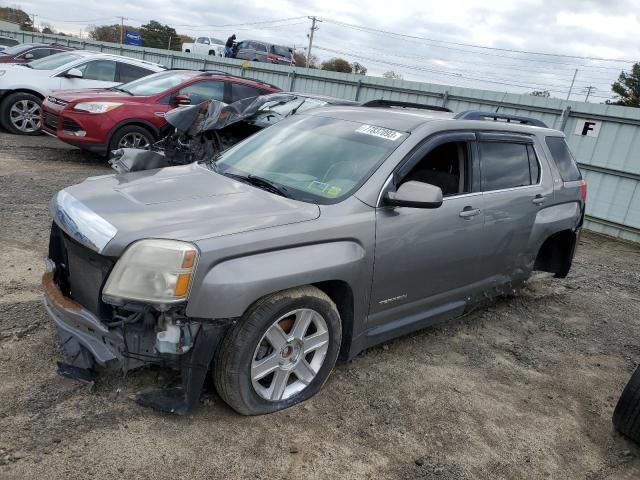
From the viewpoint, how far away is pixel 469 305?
13.8 ft

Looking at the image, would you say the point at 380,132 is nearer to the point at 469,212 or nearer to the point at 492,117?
the point at 469,212

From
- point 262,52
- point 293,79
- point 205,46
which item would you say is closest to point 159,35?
point 205,46

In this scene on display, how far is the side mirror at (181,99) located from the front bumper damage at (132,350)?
6.49 meters

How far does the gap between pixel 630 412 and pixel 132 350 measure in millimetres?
2896

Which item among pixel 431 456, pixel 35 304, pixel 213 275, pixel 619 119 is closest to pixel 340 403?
pixel 431 456

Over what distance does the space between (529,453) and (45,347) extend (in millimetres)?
3003

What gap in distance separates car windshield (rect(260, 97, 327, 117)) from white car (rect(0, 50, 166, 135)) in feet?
13.4

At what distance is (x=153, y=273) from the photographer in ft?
8.18

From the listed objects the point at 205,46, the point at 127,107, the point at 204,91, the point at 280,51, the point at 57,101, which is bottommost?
the point at 57,101

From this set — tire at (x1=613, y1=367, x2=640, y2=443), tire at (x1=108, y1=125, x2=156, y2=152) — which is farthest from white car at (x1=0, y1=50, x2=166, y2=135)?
tire at (x1=613, y1=367, x2=640, y2=443)

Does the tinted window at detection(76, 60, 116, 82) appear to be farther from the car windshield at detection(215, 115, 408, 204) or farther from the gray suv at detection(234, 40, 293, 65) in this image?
the gray suv at detection(234, 40, 293, 65)

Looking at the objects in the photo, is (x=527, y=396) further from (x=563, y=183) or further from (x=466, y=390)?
(x=563, y=183)

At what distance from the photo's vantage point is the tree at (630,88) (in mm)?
44562

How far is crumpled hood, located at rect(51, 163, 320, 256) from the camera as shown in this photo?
2.62 m
